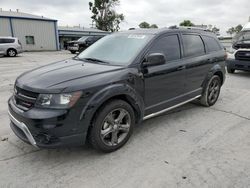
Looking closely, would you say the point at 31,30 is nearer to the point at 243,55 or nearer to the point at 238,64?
the point at 238,64

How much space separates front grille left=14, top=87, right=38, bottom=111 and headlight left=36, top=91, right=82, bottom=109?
0.40ft

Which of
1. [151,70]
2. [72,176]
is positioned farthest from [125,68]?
[72,176]

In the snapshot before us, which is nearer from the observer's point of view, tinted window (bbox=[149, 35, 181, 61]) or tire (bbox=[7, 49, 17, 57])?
tinted window (bbox=[149, 35, 181, 61])

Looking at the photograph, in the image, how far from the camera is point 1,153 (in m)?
3.37

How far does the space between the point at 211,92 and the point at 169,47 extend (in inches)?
76.3

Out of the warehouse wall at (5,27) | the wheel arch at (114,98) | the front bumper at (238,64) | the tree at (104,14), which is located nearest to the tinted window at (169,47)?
the wheel arch at (114,98)

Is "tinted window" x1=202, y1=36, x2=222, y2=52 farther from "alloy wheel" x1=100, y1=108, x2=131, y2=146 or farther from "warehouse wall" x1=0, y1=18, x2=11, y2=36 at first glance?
"warehouse wall" x1=0, y1=18, x2=11, y2=36

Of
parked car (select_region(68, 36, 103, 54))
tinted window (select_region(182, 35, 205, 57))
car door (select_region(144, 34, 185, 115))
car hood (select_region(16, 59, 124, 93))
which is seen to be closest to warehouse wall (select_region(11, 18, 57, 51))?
parked car (select_region(68, 36, 103, 54))

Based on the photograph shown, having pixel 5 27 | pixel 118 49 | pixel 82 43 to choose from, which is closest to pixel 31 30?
pixel 5 27

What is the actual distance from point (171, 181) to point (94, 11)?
182 feet

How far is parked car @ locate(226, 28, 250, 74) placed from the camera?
29.4 ft

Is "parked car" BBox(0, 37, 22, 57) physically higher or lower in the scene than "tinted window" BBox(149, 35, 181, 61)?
lower

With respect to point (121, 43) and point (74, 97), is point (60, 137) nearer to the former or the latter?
point (74, 97)

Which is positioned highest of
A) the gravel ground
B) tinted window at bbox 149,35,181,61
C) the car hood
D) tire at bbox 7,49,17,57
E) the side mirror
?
tinted window at bbox 149,35,181,61
